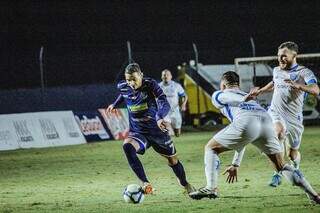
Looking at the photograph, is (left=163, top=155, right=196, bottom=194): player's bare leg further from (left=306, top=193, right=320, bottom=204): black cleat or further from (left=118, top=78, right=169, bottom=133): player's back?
(left=306, top=193, right=320, bottom=204): black cleat

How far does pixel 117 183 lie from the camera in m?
→ 13.5

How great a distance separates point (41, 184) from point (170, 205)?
4.19 metres

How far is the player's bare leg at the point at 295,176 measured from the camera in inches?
382

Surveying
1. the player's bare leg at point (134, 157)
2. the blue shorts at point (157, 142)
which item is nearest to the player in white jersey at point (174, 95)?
the blue shorts at point (157, 142)

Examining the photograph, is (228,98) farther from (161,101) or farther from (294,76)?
(294,76)

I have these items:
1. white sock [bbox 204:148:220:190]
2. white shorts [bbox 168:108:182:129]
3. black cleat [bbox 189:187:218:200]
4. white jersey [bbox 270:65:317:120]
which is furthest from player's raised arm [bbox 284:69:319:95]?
white shorts [bbox 168:108:182:129]

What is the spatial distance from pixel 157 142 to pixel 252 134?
2.06 m

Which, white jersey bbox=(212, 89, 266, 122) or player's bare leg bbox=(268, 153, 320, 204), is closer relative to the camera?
player's bare leg bbox=(268, 153, 320, 204)

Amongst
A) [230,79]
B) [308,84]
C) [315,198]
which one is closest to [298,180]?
[315,198]

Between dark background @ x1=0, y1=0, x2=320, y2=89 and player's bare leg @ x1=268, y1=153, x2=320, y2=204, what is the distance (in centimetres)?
3105

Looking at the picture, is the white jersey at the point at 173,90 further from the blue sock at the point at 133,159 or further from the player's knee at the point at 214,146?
the player's knee at the point at 214,146

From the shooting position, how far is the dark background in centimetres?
4469

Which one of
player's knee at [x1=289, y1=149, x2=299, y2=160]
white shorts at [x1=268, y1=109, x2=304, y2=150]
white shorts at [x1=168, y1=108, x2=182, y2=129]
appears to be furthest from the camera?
white shorts at [x1=168, y1=108, x2=182, y2=129]

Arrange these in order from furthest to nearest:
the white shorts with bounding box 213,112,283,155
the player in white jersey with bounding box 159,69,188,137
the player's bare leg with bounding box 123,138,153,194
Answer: the player in white jersey with bounding box 159,69,188,137 < the player's bare leg with bounding box 123,138,153,194 < the white shorts with bounding box 213,112,283,155
